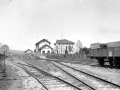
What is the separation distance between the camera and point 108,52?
837 inches

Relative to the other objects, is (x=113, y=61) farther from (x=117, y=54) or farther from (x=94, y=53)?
(x=94, y=53)

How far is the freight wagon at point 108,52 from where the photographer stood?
19978mm

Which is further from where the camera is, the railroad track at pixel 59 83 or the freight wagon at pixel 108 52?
the freight wagon at pixel 108 52

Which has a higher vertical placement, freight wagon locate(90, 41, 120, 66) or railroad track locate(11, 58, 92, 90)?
freight wagon locate(90, 41, 120, 66)

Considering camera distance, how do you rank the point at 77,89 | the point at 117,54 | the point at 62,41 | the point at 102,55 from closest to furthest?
1. the point at 77,89
2. the point at 117,54
3. the point at 102,55
4. the point at 62,41

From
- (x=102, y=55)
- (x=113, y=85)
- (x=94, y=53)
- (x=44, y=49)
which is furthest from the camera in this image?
(x=44, y=49)

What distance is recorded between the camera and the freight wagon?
65.5ft

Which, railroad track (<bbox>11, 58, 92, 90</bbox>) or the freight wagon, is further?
the freight wagon

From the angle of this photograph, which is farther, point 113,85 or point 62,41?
point 62,41

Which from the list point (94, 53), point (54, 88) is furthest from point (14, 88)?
point (94, 53)

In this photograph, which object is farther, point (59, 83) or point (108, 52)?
point (108, 52)

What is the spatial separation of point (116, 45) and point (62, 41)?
81.7 meters

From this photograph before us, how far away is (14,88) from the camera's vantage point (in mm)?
9023

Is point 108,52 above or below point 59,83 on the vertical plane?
above
